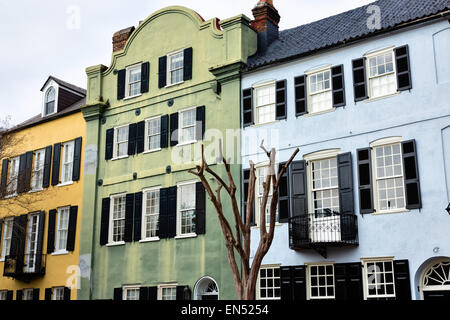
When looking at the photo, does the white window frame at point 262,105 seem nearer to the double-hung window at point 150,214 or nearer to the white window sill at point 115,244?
the double-hung window at point 150,214

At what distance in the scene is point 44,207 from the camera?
91.2ft

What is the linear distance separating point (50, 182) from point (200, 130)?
9.48m

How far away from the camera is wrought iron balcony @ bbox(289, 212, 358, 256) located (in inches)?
695

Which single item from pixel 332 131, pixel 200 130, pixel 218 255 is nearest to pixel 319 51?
pixel 332 131

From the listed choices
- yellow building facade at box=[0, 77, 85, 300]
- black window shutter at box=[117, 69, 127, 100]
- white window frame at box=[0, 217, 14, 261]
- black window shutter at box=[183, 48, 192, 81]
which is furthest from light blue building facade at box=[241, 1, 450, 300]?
white window frame at box=[0, 217, 14, 261]

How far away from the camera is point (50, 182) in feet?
91.8

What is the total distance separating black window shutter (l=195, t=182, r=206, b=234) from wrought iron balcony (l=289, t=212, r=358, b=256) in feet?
12.7

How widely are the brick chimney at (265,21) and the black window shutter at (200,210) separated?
646cm

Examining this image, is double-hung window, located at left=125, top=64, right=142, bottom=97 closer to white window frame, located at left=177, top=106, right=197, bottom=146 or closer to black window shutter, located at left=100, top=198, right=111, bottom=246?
white window frame, located at left=177, top=106, right=197, bottom=146

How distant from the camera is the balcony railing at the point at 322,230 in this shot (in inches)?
695

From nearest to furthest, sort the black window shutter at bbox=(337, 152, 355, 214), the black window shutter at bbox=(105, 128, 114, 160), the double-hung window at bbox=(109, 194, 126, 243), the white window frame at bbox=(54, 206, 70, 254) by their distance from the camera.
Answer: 1. the black window shutter at bbox=(337, 152, 355, 214)
2. the double-hung window at bbox=(109, 194, 126, 243)
3. the black window shutter at bbox=(105, 128, 114, 160)
4. the white window frame at bbox=(54, 206, 70, 254)

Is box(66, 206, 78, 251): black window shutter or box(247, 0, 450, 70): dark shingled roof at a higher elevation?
box(247, 0, 450, 70): dark shingled roof

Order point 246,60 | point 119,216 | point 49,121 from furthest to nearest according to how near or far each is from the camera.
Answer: point 49,121 → point 119,216 → point 246,60
